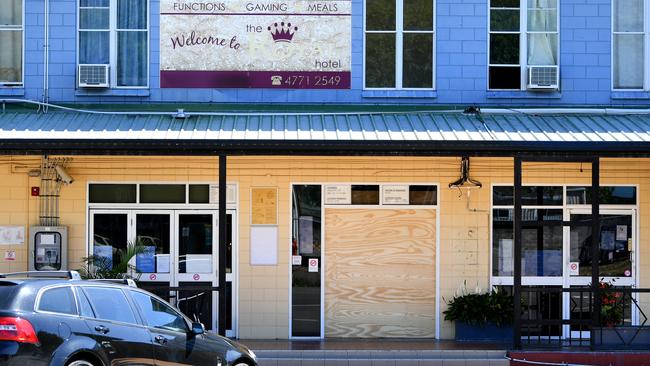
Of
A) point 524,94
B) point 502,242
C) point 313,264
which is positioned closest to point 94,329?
point 313,264

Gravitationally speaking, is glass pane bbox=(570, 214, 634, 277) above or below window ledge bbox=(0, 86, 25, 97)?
below

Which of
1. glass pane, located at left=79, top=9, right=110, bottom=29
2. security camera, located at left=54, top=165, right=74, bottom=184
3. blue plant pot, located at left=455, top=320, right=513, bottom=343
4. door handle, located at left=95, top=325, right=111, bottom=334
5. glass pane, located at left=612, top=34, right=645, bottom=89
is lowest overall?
blue plant pot, located at left=455, top=320, right=513, bottom=343

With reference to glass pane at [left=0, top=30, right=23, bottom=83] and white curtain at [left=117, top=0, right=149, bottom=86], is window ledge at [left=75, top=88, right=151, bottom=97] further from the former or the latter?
glass pane at [left=0, top=30, right=23, bottom=83]

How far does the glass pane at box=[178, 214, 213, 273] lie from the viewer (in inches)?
668

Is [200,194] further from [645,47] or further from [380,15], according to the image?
[645,47]

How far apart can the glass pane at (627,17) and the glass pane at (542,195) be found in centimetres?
306

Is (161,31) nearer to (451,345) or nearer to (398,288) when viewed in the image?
(398,288)

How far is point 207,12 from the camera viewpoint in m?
16.9

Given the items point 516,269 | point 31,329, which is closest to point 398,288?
point 516,269

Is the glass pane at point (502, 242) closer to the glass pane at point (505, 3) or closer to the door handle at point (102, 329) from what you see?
the glass pane at point (505, 3)

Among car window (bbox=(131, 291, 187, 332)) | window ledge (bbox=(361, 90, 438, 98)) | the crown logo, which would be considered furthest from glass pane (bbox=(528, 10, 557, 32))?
car window (bbox=(131, 291, 187, 332))

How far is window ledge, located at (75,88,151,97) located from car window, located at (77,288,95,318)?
7.20m

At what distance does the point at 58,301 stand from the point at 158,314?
1481 mm

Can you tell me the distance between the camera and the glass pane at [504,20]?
17.2m
